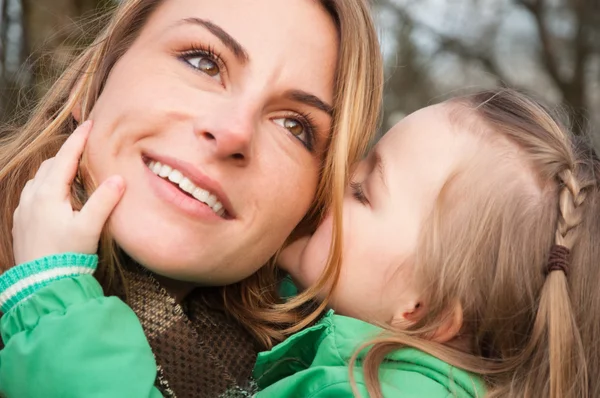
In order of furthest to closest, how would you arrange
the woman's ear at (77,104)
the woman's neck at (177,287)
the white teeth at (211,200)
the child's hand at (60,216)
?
1. the woman's ear at (77,104)
2. the woman's neck at (177,287)
3. the white teeth at (211,200)
4. the child's hand at (60,216)

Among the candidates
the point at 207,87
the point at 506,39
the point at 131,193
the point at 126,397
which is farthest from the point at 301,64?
the point at 506,39

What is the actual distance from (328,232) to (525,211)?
26.4 inches

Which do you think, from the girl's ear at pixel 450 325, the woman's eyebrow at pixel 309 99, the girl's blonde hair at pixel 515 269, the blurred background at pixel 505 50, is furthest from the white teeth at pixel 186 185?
the blurred background at pixel 505 50

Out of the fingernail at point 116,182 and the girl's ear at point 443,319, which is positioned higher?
the girl's ear at point 443,319

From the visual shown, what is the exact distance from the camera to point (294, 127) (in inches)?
96.7

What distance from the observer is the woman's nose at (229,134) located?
6.81 ft

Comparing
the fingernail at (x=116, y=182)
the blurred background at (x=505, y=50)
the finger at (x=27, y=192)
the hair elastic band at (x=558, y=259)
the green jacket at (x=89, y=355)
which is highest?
the blurred background at (x=505, y=50)

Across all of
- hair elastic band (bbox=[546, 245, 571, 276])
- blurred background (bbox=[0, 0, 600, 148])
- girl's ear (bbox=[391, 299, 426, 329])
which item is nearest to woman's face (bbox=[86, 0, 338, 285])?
girl's ear (bbox=[391, 299, 426, 329])

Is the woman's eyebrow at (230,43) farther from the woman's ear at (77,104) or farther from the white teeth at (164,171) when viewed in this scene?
the woman's ear at (77,104)

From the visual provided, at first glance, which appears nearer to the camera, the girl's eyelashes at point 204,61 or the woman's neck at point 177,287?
the girl's eyelashes at point 204,61

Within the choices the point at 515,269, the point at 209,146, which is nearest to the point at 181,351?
the point at 209,146

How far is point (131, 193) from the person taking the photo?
2.11 metres

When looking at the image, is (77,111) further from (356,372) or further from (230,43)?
(356,372)

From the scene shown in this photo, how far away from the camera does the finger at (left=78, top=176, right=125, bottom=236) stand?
6.75ft
